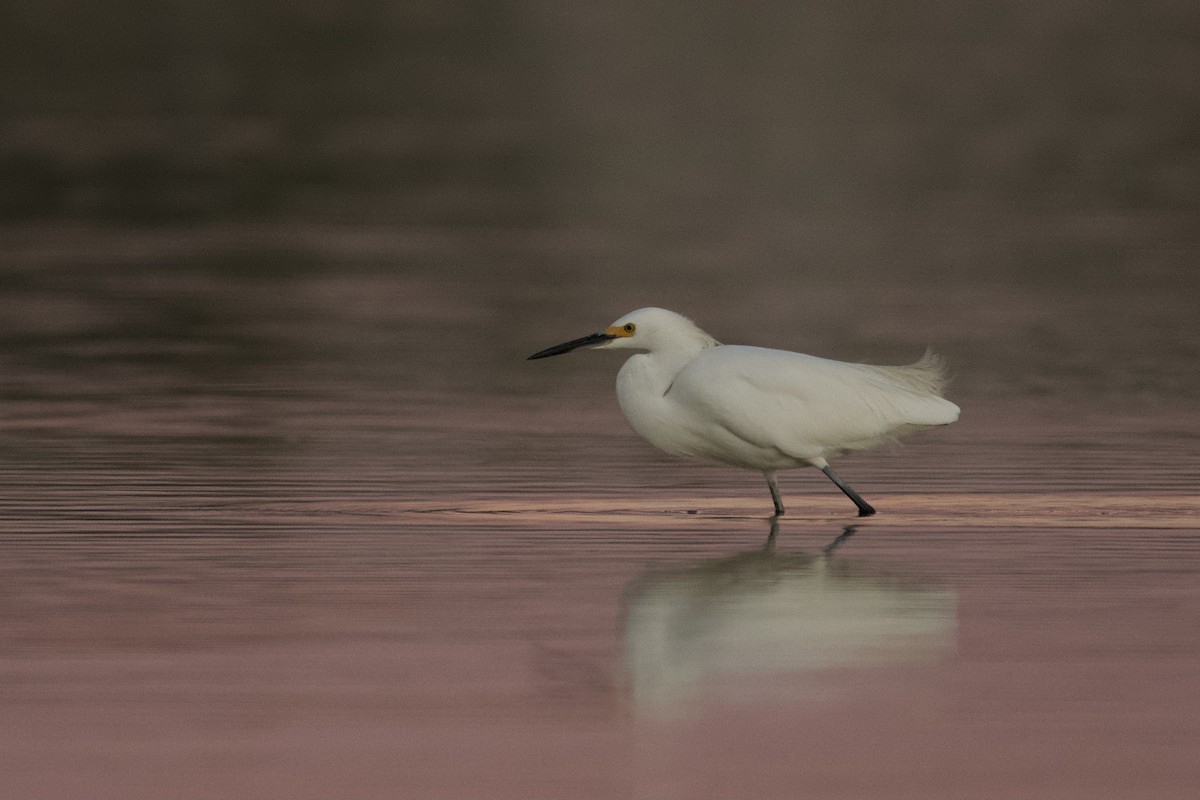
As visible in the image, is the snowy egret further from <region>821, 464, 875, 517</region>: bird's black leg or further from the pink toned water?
the pink toned water

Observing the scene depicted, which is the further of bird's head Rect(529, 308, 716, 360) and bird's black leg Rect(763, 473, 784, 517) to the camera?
bird's head Rect(529, 308, 716, 360)

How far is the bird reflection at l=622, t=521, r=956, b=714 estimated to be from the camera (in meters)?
8.65

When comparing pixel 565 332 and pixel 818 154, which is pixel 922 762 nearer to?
pixel 565 332

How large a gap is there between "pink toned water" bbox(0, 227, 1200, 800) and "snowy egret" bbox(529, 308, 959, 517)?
0.30 m

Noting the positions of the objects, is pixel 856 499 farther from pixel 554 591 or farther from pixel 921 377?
pixel 554 591

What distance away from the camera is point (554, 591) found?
10312mm

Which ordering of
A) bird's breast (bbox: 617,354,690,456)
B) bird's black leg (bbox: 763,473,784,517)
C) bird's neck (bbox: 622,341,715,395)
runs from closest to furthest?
1. bird's black leg (bbox: 763,473,784,517)
2. bird's breast (bbox: 617,354,690,456)
3. bird's neck (bbox: 622,341,715,395)

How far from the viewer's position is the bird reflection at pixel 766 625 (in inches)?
340

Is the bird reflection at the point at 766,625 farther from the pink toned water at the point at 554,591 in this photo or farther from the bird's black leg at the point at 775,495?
the bird's black leg at the point at 775,495

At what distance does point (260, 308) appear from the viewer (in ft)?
74.9

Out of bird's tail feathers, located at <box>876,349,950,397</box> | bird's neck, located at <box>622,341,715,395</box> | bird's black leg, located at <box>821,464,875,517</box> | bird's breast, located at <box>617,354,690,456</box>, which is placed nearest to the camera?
bird's black leg, located at <box>821,464,875,517</box>

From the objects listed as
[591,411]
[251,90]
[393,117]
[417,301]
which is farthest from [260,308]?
[251,90]

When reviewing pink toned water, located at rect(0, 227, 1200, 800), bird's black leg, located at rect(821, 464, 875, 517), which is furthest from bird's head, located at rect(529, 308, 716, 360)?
bird's black leg, located at rect(821, 464, 875, 517)

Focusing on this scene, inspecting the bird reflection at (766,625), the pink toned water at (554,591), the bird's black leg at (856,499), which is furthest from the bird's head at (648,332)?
the bird reflection at (766,625)
